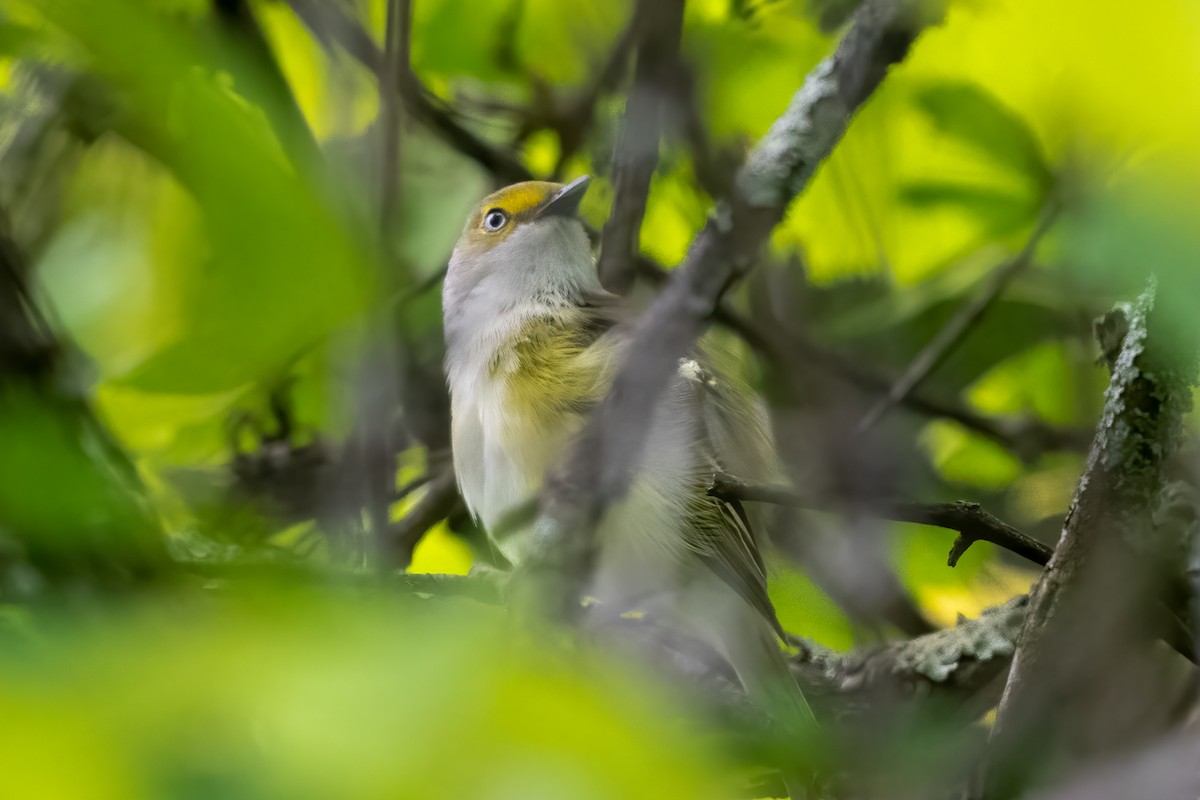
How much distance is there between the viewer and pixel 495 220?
265 centimetres

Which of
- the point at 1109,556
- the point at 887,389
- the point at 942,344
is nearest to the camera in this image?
the point at 1109,556

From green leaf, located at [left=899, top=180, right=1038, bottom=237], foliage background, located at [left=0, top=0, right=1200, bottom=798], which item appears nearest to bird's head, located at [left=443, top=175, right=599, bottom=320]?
foliage background, located at [left=0, top=0, right=1200, bottom=798]

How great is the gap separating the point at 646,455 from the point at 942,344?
60 centimetres

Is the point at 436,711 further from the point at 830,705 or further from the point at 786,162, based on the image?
the point at 830,705

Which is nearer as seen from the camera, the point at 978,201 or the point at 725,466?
the point at 978,201

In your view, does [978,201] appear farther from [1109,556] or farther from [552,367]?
[552,367]

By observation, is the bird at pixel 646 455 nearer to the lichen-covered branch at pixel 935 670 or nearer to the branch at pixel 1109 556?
the lichen-covered branch at pixel 935 670

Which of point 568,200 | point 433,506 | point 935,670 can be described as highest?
point 568,200

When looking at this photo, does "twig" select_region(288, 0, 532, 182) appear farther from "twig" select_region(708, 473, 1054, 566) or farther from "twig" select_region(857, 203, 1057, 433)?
"twig" select_region(857, 203, 1057, 433)

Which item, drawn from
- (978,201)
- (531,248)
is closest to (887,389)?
(978,201)

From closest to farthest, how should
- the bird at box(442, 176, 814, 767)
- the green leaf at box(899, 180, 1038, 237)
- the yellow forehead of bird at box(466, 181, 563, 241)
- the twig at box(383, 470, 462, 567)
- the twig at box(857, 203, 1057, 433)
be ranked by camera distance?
the green leaf at box(899, 180, 1038, 237)
the twig at box(857, 203, 1057, 433)
the bird at box(442, 176, 814, 767)
the twig at box(383, 470, 462, 567)
the yellow forehead of bird at box(466, 181, 563, 241)

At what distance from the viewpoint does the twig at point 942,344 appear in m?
1.72

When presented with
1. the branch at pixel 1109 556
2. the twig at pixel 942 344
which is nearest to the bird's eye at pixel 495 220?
the twig at pixel 942 344

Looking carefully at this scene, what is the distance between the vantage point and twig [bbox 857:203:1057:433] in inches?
67.7
